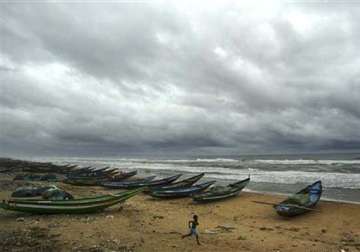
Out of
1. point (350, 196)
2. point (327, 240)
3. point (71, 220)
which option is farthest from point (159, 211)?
point (350, 196)

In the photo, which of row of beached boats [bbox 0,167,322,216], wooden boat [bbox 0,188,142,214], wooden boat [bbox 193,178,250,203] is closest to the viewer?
wooden boat [bbox 0,188,142,214]

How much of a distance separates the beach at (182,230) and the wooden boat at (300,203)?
0.34m

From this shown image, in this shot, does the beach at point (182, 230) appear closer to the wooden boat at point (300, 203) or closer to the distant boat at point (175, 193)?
the wooden boat at point (300, 203)

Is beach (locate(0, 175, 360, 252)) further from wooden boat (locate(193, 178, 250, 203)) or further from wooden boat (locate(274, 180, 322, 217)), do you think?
wooden boat (locate(193, 178, 250, 203))

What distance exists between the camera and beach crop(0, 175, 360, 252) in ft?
33.0

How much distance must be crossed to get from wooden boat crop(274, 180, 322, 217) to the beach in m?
0.34

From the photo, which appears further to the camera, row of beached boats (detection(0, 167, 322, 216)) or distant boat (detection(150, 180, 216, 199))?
distant boat (detection(150, 180, 216, 199))

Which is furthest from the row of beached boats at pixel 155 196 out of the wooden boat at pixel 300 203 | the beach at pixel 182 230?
the beach at pixel 182 230

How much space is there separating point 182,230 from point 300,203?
684 centimetres

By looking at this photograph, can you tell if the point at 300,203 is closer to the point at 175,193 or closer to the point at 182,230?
the point at 182,230

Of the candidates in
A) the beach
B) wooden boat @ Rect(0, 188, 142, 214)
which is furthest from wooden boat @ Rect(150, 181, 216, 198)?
wooden boat @ Rect(0, 188, 142, 214)

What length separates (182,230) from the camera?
40.6 ft

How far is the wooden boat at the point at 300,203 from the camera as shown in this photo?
15.0m

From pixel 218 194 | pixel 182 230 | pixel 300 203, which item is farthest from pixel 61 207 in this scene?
pixel 300 203
